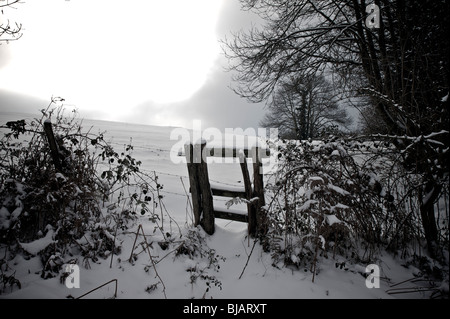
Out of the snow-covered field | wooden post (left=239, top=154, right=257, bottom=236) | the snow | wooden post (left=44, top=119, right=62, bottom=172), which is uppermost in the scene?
wooden post (left=44, top=119, right=62, bottom=172)

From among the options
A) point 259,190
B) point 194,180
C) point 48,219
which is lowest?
point 48,219

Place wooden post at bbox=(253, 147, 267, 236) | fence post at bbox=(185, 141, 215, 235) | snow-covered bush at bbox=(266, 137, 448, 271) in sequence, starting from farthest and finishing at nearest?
1. fence post at bbox=(185, 141, 215, 235)
2. wooden post at bbox=(253, 147, 267, 236)
3. snow-covered bush at bbox=(266, 137, 448, 271)

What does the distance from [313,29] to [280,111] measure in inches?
742

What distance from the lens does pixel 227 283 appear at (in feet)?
7.42

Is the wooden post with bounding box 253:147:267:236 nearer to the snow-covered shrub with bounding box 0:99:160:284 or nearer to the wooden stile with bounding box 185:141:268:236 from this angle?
the wooden stile with bounding box 185:141:268:236

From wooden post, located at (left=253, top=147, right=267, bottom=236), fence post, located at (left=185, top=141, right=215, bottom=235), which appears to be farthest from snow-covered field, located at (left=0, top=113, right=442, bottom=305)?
fence post, located at (left=185, top=141, right=215, bottom=235)

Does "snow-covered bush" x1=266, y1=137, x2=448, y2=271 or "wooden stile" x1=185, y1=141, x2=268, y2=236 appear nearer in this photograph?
"snow-covered bush" x1=266, y1=137, x2=448, y2=271

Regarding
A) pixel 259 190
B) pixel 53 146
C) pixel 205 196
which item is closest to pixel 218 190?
pixel 205 196

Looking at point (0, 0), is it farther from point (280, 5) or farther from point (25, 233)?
point (280, 5)

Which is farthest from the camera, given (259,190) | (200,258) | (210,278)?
(259,190)

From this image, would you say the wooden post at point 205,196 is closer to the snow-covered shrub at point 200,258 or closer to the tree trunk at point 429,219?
the snow-covered shrub at point 200,258

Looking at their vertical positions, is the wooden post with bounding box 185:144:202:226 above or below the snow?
above

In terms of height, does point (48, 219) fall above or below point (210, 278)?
above

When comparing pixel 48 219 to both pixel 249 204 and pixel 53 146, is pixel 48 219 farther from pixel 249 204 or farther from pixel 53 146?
pixel 249 204
